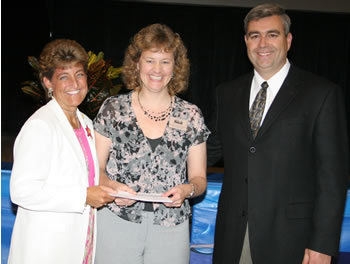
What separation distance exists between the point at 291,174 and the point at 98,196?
1.10 meters

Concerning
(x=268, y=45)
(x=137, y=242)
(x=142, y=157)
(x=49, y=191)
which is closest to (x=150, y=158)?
(x=142, y=157)

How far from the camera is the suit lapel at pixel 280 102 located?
83.8 inches

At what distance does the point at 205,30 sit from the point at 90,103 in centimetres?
645

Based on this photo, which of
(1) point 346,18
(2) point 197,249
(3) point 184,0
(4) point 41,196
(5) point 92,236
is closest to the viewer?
(4) point 41,196

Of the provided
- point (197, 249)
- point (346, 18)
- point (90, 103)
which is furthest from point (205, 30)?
→ point (197, 249)

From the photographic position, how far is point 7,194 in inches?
130

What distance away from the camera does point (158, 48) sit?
89.0 inches

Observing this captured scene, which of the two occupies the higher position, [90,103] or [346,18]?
[346,18]

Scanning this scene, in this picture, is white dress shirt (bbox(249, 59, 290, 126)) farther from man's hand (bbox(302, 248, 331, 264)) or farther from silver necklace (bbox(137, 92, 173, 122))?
man's hand (bbox(302, 248, 331, 264))

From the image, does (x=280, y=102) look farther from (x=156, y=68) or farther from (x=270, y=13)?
(x=156, y=68)

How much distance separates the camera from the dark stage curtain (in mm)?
8922

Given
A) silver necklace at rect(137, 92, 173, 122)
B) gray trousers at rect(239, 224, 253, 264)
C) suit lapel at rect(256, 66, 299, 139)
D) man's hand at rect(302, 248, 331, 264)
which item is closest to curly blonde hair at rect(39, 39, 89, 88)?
silver necklace at rect(137, 92, 173, 122)

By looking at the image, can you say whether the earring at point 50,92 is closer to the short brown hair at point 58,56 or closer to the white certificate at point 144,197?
the short brown hair at point 58,56

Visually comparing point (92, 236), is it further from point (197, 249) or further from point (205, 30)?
point (205, 30)
